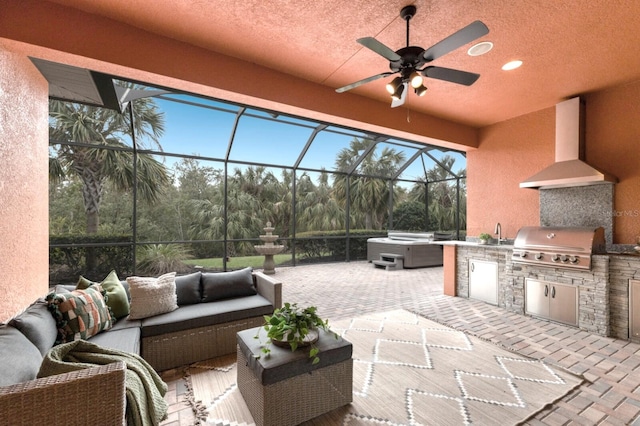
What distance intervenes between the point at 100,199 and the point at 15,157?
16.7 feet

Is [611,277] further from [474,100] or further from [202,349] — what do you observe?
[202,349]

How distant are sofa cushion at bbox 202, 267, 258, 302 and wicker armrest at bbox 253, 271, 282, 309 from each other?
0.10 metres

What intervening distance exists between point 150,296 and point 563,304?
4.78 meters

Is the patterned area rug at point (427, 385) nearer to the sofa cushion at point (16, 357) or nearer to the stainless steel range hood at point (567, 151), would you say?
the sofa cushion at point (16, 357)

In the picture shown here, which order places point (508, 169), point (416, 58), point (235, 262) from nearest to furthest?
point (416, 58), point (508, 169), point (235, 262)

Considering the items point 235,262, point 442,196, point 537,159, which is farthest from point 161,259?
point 442,196

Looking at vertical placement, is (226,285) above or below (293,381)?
above

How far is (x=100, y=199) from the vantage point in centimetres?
645

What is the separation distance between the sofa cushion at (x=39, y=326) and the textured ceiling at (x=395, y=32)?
7.71 feet

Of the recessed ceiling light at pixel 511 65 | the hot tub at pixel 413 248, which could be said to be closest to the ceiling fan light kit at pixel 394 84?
the recessed ceiling light at pixel 511 65

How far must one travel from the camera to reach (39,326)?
1.68 m

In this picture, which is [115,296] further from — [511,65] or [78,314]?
[511,65]

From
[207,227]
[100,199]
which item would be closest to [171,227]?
[207,227]

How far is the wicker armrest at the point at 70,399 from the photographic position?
1.07 m
